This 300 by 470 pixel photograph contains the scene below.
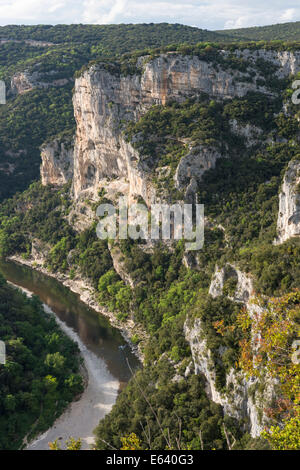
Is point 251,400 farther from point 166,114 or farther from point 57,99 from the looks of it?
point 57,99

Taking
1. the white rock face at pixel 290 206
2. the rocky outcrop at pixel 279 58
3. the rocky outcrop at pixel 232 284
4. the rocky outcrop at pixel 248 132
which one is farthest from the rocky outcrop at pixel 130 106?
the rocky outcrop at pixel 232 284

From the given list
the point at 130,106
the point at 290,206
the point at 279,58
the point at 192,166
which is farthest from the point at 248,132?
the point at 290,206

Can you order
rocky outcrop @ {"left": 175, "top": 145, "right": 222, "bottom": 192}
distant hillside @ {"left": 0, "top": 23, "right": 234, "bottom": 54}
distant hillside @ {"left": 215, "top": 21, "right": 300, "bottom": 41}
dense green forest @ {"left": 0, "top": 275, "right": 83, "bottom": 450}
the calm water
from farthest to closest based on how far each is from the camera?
distant hillside @ {"left": 0, "top": 23, "right": 234, "bottom": 54}
distant hillside @ {"left": 215, "top": 21, "right": 300, "bottom": 41}
rocky outcrop @ {"left": 175, "top": 145, "right": 222, "bottom": 192}
the calm water
dense green forest @ {"left": 0, "top": 275, "right": 83, "bottom": 450}

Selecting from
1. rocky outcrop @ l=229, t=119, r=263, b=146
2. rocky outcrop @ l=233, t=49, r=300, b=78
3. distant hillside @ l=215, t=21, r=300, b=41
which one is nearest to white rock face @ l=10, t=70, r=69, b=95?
distant hillside @ l=215, t=21, r=300, b=41

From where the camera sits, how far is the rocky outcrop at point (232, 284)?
24.1 metres

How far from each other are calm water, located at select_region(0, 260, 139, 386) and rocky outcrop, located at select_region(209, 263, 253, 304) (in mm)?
14211

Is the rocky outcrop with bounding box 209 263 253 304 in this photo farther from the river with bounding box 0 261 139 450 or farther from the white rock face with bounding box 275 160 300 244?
the river with bounding box 0 261 139 450

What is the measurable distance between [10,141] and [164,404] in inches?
2319

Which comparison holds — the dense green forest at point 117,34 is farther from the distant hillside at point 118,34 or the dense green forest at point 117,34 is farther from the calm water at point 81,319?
the calm water at point 81,319

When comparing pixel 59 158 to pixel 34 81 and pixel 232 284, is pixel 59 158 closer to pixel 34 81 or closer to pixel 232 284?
pixel 34 81

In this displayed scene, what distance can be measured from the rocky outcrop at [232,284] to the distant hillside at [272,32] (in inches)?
2201

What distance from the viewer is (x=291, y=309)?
18.6 metres

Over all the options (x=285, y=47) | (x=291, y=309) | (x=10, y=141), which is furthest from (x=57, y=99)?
(x=291, y=309)

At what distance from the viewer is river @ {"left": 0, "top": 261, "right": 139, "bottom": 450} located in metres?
→ 30.9
